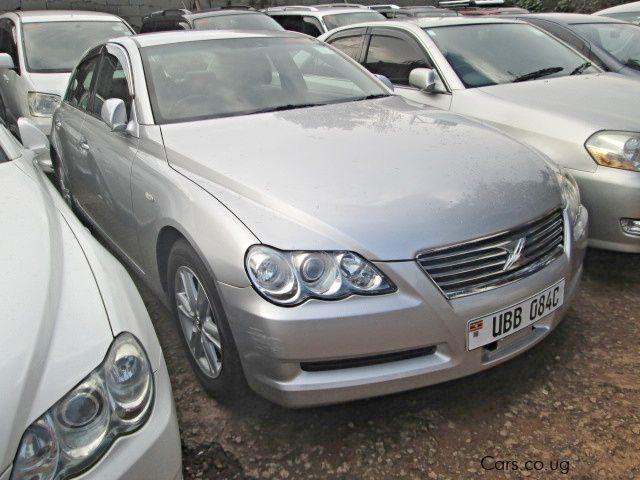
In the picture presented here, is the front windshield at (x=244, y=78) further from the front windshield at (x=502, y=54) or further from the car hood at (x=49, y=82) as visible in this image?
the car hood at (x=49, y=82)

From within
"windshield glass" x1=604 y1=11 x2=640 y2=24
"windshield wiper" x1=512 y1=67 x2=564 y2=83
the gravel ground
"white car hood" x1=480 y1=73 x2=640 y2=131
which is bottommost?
the gravel ground

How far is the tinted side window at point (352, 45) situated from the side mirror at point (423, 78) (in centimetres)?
113

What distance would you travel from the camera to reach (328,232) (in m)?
1.98

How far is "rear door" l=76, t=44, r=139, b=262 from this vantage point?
2.89 metres

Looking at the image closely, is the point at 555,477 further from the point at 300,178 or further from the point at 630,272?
the point at 630,272

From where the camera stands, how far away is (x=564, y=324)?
9.33ft

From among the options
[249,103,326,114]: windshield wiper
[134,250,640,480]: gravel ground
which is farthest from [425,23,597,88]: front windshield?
[134,250,640,480]: gravel ground

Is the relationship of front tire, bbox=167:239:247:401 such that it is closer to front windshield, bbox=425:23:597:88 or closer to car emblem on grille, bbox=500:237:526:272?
car emblem on grille, bbox=500:237:526:272

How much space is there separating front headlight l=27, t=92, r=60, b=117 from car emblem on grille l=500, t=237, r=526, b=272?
18.0 feet

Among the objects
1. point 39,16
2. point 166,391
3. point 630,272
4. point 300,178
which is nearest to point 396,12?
point 39,16

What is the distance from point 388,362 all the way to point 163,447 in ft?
2.79

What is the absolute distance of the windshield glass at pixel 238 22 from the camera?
9094mm

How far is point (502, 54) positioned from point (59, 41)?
5341 millimetres

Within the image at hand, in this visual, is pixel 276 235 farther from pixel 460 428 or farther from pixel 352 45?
pixel 352 45
